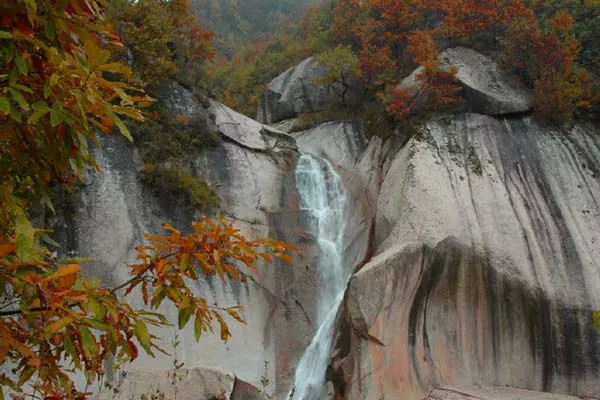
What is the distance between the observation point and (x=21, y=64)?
2061mm

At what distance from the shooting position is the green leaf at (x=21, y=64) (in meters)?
2.05

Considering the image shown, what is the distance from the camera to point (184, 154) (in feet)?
51.4

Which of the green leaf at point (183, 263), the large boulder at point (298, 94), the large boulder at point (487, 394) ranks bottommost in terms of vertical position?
the large boulder at point (487, 394)

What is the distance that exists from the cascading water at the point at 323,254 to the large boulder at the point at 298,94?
5.09 meters

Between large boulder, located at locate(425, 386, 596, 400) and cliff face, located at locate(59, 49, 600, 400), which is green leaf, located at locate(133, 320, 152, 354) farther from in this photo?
large boulder, located at locate(425, 386, 596, 400)

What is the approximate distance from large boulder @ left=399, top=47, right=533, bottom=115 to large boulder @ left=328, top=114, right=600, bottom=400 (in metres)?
3.21

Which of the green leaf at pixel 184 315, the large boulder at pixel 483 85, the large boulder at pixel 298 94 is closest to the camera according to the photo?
the green leaf at pixel 184 315

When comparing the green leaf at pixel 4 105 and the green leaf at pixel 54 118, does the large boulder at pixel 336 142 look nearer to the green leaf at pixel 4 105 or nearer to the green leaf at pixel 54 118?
the green leaf at pixel 54 118

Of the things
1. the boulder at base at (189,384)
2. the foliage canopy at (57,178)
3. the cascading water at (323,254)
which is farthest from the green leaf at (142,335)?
the cascading water at (323,254)

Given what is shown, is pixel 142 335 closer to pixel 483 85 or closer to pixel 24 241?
pixel 24 241

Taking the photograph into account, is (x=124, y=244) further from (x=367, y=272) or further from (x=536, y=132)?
(x=536, y=132)

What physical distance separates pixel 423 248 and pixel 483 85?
716cm

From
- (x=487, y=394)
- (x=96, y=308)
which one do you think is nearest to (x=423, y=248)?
(x=487, y=394)

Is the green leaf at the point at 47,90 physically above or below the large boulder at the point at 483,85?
below
